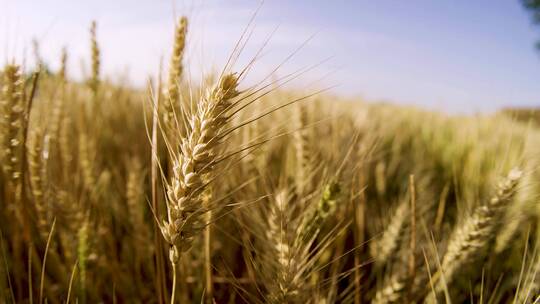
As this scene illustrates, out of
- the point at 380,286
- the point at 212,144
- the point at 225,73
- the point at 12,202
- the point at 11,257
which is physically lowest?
the point at 380,286

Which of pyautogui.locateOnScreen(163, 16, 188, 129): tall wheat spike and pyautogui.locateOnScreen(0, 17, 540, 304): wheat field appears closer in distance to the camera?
pyautogui.locateOnScreen(0, 17, 540, 304): wheat field

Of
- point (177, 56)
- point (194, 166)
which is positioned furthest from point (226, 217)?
point (194, 166)

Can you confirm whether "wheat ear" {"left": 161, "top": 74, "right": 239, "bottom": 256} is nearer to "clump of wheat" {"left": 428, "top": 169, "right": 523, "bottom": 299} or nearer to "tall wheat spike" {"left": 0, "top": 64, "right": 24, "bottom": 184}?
"tall wheat spike" {"left": 0, "top": 64, "right": 24, "bottom": 184}

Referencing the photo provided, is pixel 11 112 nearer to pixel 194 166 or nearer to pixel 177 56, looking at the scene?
pixel 177 56

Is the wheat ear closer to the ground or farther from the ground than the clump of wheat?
farther from the ground

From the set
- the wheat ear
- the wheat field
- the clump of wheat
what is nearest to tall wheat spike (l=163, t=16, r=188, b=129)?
the wheat field

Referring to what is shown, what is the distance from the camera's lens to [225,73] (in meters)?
0.55

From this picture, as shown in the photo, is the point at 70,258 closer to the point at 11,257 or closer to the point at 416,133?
the point at 11,257

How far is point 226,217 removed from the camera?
1.31 metres

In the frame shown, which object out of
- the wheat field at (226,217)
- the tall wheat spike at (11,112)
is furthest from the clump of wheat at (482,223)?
the tall wheat spike at (11,112)

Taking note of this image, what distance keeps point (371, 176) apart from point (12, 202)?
1637 mm

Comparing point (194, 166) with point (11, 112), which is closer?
point (194, 166)

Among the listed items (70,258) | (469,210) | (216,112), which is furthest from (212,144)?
(469,210)

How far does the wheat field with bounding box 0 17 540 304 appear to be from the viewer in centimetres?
60
